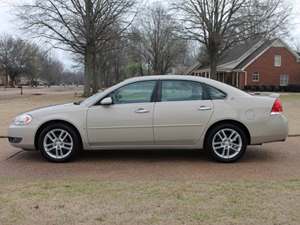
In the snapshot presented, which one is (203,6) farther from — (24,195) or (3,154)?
(24,195)

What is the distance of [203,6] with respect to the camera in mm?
37219

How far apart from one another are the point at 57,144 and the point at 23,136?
60 centimetres

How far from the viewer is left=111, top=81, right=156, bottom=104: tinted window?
6.76 metres

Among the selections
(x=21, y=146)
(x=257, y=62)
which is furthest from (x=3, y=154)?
(x=257, y=62)

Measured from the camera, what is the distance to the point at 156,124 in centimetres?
662

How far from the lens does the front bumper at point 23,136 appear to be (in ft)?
22.0

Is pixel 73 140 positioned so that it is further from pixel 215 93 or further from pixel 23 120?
pixel 215 93

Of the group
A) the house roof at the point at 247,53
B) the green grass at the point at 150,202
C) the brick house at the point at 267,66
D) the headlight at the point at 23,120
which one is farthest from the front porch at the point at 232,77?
the green grass at the point at 150,202

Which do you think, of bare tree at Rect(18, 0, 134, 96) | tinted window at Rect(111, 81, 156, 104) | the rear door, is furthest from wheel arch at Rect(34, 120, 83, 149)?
bare tree at Rect(18, 0, 134, 96)

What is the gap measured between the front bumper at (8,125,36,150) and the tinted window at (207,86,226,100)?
10.2 feet

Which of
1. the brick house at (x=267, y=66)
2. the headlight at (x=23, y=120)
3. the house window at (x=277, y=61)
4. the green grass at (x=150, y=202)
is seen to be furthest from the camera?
the house window at (x=277, y=61)

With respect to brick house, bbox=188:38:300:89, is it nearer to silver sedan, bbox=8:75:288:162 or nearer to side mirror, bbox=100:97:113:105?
silver sedan, bbox=8:75:288:162

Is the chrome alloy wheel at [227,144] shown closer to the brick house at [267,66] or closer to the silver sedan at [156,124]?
the silver sedan at [156,124]

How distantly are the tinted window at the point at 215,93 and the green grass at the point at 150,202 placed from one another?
6.29ft
